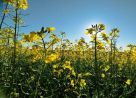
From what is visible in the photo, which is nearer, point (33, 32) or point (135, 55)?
point (33, 32)

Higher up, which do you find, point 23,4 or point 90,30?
point 23,4

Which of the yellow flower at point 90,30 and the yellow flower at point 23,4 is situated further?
the yellow flower at point 23,4

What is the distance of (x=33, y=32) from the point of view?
360 cm

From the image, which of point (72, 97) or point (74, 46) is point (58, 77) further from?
point (74, 46)

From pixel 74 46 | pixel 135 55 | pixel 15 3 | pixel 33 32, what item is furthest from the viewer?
pixel 74 46

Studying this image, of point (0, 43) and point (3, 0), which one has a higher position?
point (3, 0)

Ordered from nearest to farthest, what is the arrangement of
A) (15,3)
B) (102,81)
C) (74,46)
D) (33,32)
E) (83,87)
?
(33,32) → (15,3) → (83,87) → (102,81) → (74,46)

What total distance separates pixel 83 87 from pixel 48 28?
2031 mm

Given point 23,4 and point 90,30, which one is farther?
point 23,4

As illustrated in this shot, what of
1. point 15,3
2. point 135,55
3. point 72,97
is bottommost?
point 72,97

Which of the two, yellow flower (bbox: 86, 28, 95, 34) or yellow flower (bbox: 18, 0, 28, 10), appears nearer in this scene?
yellow flower (bbox: 86, 28, 95, 34)

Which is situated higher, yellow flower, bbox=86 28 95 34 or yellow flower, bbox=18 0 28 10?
yellow flower, bbox=18 0 28 10

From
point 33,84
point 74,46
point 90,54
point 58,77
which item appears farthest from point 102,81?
point 74,46

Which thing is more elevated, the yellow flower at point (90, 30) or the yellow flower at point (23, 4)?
the yellow flower at point (23, 4)
